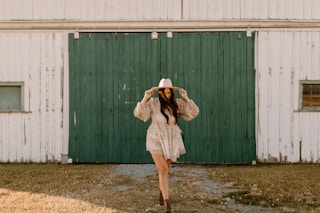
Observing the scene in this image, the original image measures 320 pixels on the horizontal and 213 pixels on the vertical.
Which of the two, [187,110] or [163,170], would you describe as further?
[187,110]

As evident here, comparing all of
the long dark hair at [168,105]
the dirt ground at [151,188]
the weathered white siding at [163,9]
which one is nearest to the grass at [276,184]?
the dirt ground at [151,188]

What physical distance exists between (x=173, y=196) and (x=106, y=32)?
4.89 metres

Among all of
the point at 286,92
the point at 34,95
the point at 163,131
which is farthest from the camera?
the point at 34,95

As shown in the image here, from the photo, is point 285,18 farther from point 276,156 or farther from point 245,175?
point 245,175

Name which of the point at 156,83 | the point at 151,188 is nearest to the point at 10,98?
the point at 156,83

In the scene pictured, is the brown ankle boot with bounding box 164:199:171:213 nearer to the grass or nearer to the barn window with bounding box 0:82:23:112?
the grass

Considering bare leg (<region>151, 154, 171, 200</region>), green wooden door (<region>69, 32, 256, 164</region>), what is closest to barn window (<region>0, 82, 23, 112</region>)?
green wooden door (<region>69, 32, 256, 164</region>)

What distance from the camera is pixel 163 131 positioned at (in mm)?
6766

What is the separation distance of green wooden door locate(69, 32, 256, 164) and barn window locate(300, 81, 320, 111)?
1.19 meters

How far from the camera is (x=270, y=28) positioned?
36.4 feet

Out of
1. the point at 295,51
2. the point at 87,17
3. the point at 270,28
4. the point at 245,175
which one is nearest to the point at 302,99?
the point at 295,51

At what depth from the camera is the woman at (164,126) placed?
6668 millimetres

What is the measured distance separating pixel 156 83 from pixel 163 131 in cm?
450

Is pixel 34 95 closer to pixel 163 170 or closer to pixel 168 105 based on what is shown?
pixel 168 105
